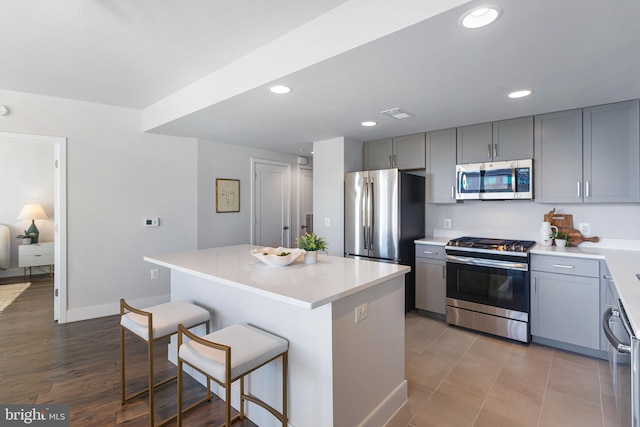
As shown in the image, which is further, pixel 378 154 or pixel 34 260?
pixel 34 260

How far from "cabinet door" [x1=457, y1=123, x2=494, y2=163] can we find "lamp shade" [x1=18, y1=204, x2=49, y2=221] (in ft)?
23.0

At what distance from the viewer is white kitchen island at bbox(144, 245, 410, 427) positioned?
5.19 ft

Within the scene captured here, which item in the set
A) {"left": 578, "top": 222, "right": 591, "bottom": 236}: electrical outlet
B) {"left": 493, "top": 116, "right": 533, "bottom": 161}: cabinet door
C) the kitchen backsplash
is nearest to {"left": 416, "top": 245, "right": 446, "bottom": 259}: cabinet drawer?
the kitchen backsplash

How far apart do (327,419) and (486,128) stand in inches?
124

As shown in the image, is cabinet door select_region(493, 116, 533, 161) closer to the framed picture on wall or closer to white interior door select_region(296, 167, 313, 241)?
white interior door select_region(296, 167, 313, 241)

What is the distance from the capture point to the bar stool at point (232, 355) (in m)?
1.44

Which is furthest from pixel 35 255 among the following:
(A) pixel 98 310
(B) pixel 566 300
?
(B) pixel 566 300

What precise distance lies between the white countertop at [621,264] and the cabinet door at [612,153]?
467 millimetres

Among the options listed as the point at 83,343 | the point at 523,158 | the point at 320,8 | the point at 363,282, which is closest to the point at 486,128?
the point at 523,158

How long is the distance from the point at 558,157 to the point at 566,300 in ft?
4.35

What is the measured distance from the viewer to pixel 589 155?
287cm

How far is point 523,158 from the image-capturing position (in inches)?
125

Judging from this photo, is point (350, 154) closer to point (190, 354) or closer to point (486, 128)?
point (486, 128)

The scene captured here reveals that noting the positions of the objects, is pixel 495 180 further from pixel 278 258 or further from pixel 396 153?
pixel 278 258
